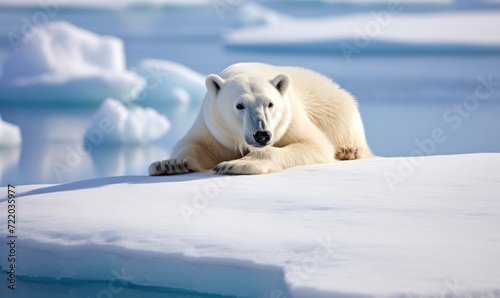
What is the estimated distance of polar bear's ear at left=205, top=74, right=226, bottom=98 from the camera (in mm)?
5738

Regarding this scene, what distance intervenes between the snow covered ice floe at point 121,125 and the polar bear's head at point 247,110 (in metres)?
5.92

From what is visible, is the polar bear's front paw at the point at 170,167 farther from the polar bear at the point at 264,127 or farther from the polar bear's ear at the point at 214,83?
the polar bear's ear at the point at 214,83

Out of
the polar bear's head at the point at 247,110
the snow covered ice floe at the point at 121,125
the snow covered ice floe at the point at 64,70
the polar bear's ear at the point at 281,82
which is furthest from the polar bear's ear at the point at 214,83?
the snow covered ice floe at the point at 64,70

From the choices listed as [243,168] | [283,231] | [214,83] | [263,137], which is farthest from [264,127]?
[283,231]

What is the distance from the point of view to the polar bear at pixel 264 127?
550cm

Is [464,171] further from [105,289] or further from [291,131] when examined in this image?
[105,289]

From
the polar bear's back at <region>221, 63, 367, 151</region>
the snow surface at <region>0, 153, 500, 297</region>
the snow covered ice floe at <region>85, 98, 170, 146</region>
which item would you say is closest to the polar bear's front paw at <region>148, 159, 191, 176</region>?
the snow surface at <region>0, 153, 500, 297</region>

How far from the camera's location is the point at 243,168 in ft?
18.0

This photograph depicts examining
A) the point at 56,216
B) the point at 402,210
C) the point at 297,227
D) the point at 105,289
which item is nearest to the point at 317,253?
the point at 297,227

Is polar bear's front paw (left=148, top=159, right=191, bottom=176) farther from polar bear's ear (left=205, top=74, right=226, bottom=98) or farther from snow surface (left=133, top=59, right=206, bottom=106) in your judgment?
snow surface (left=133, top=59, right=206, bottom=106)

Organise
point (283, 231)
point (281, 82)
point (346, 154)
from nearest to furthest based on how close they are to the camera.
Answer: point (283, 231), point (281, 82), point (346, 154)

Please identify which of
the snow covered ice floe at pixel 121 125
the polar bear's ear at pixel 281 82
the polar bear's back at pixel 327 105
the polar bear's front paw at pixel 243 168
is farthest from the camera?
the snow covered ice floe at pixel 121 125

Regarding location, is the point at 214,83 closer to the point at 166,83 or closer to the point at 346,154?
the point at 346,154

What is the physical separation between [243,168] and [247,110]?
396mm
